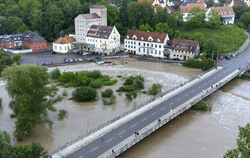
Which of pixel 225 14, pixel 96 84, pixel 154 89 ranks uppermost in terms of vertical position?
pixel 225 14

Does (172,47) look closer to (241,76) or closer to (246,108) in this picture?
(241,76)

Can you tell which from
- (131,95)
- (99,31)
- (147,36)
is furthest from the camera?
(99,31)

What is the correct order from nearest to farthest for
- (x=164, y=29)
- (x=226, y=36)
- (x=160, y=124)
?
(x=160, y=124) → (x=164, y=29) → (x=226, y=36)

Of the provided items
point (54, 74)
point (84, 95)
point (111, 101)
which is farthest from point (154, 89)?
point (54, 74)

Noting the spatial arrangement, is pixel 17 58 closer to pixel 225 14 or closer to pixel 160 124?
pixel 160 124

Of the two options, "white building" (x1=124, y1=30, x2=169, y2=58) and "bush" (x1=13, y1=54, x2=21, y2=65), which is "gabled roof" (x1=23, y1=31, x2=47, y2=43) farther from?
"white building" (x1=124, y1=30, x2=169, y2=58)

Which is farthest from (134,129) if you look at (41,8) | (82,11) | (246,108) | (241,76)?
(41,8)
